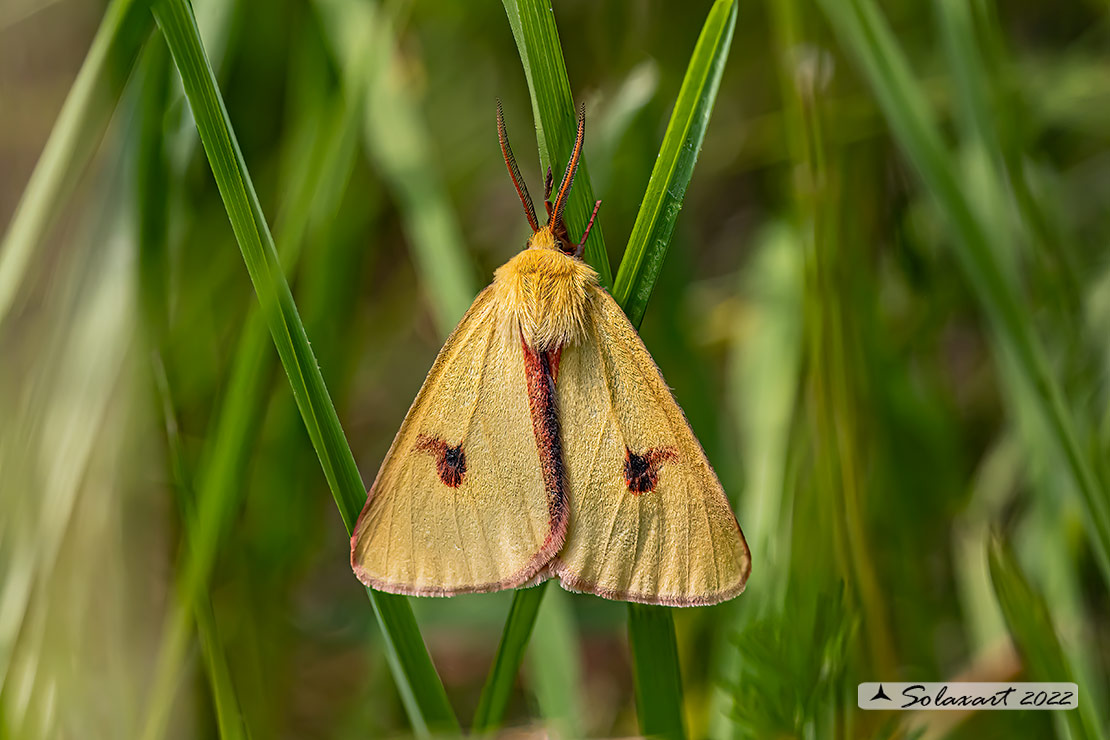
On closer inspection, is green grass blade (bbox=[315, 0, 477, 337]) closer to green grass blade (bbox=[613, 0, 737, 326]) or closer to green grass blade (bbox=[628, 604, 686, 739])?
green grass blade (bbox=[613, 0, 737, 326])

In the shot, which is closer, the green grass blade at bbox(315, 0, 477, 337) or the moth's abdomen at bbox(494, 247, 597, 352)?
the moth's abdomen at bbox(494, 247, 597, 352)

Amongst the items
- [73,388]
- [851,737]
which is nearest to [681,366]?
[851,737]

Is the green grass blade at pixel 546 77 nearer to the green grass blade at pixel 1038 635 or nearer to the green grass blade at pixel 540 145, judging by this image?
the green grass blade at pixel 540 145

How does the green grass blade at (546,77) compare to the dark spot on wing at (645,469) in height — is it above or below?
above

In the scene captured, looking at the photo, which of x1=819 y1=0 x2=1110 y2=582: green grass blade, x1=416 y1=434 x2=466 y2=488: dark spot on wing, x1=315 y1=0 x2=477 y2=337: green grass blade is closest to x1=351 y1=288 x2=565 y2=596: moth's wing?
x1=416 y1=434 x2=466 y2=488: dark spot on wing

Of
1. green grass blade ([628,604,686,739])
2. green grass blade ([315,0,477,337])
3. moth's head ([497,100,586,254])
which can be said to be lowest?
green grass blade ([628,604,686,739])

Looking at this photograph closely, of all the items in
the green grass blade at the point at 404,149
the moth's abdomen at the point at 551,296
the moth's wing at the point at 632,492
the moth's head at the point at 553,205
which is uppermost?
the green grass blade at the point at 404,149

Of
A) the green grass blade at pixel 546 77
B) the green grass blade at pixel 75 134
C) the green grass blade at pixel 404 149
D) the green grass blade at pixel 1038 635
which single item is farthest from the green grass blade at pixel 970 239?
the green grass blade at pixel 75 134

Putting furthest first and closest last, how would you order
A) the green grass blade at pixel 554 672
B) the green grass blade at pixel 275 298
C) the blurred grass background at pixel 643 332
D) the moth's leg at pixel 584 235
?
1. the green grass blade at pixel 554 672
2. the blurred grass background at pixel 643 332
3. the moth's leg at pixel 584 235
4. the green grass blade at pixel 275 298
